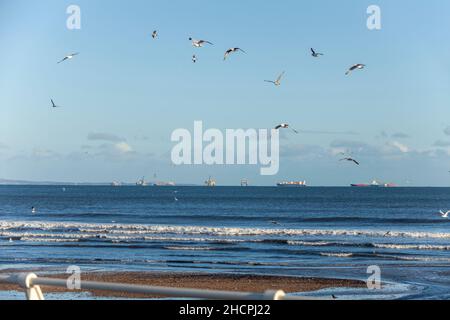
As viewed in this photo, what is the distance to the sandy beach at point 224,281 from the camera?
21.0 metres

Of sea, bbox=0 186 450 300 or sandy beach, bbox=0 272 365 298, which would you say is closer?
sandy beach, bbox=0 272 365 298

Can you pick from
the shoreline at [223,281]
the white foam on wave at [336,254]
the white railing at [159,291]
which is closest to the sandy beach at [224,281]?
the shoreline at [223,281]

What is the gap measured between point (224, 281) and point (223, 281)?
4cm

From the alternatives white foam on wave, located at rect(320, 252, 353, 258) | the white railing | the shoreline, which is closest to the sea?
white foam on wave, located at rect(320, 252, 353, 258)

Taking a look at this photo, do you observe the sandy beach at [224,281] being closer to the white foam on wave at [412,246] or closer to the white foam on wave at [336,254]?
the white foam on wave at [336,254]

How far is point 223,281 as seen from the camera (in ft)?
73.1

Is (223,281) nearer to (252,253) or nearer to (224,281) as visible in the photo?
(224,281)

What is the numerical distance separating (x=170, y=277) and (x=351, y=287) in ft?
17.7

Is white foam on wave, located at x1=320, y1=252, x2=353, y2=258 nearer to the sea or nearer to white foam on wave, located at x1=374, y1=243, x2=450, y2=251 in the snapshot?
the sea

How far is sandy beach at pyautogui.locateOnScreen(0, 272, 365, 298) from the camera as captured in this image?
20984mm

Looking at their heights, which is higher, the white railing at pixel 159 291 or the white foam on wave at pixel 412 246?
the white foam on wave at pixel 412 246

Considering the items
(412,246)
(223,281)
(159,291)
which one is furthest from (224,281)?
(159,291)
